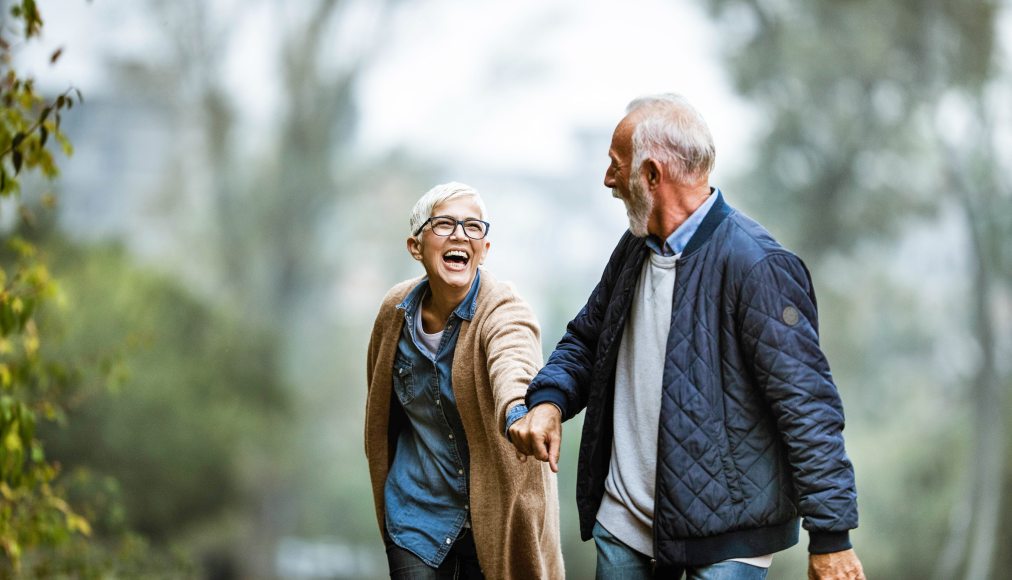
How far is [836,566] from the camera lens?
2490mm

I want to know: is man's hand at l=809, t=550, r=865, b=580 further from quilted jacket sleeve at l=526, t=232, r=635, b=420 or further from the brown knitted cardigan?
the brown knitted cardigan

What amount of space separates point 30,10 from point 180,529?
13.4 m

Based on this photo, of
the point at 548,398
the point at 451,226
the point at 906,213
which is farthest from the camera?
the point at 906,213

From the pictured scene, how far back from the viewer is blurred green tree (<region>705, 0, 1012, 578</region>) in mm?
15195

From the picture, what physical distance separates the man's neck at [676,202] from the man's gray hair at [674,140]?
0.08 ft

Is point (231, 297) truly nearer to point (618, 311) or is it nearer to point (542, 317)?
point (542, 317)

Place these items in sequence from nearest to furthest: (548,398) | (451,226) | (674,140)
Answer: (674,140) → (548,398) → (451,226)

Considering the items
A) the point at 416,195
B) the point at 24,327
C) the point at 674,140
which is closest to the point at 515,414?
the point at 674,140

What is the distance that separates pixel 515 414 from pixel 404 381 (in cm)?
60

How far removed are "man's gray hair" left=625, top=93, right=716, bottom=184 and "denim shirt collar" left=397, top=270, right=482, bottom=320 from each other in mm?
782

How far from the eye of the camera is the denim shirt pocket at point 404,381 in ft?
11.4

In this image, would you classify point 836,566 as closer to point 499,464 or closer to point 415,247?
point 499,464

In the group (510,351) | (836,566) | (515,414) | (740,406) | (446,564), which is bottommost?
(836,566)

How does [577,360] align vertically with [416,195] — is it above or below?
below
